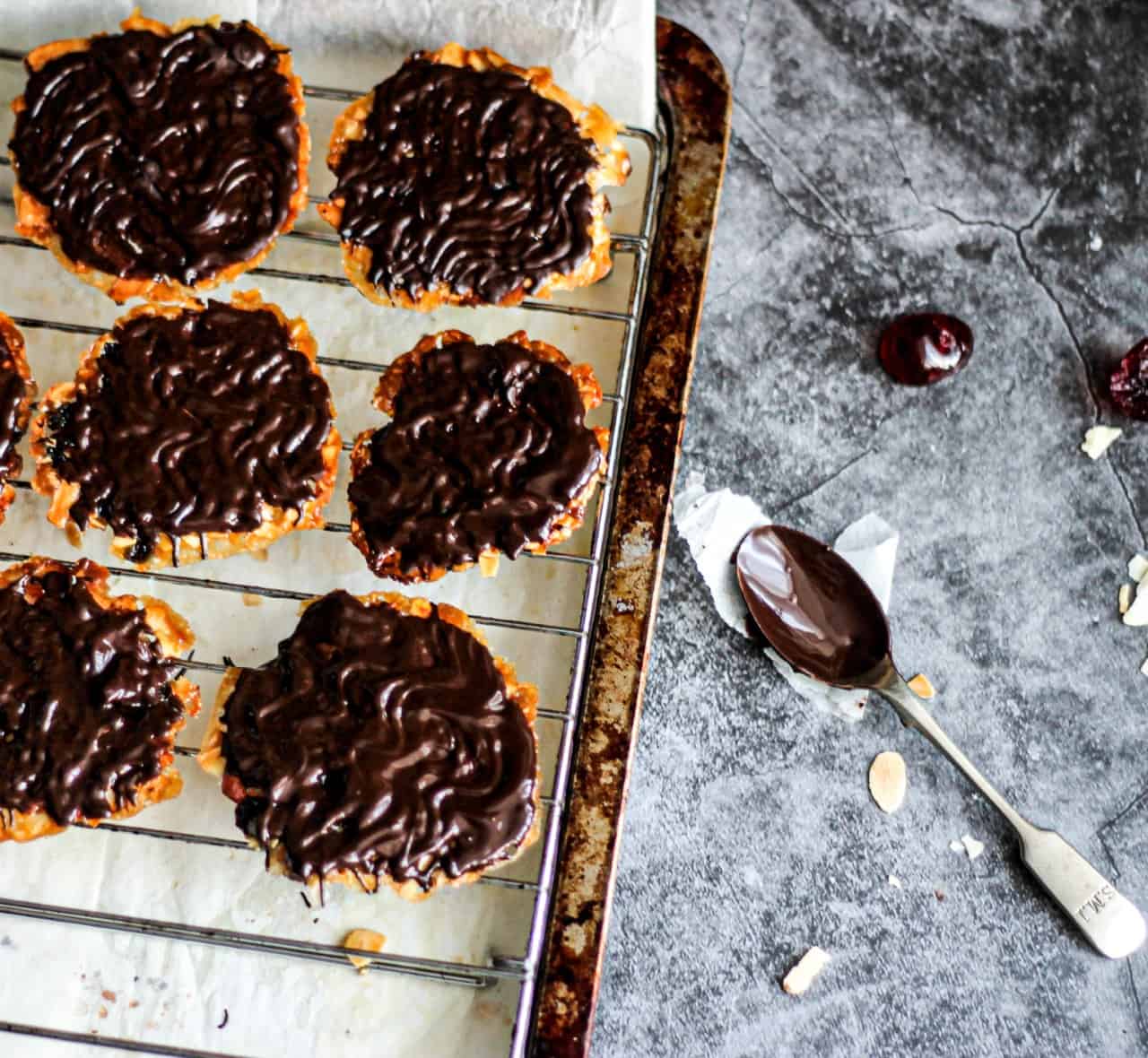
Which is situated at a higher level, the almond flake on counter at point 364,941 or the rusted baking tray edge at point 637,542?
the rusted baking tray edge at point 637,542

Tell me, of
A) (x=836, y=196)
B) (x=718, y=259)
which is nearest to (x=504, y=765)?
(x=718, y=259)

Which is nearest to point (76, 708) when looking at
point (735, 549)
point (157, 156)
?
point (157, 156)

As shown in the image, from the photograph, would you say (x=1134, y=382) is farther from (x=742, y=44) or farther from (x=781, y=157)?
(x=742, y=44)

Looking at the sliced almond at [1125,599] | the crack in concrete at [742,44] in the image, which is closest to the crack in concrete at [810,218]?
the crack in concrete at [742,44]

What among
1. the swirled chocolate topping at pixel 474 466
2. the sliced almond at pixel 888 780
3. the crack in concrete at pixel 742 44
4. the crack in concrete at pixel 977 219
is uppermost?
the crack in concrete at pixel 742 44

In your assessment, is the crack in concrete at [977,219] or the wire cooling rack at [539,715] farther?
the crack in concrete at [977,219]

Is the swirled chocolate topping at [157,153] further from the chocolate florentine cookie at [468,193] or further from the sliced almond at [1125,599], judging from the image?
the sliced almond at [1125,599]
